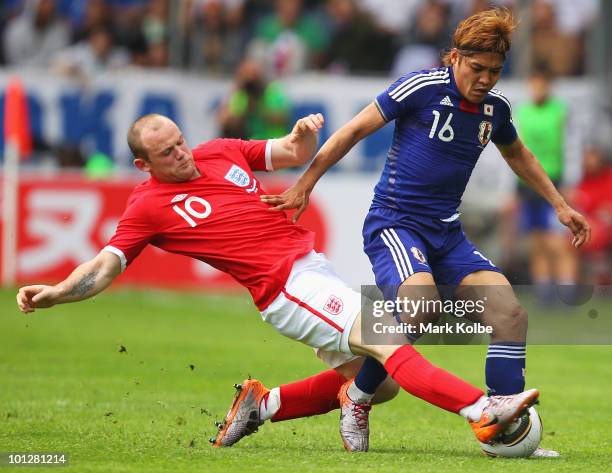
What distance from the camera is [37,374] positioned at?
34.4 feet

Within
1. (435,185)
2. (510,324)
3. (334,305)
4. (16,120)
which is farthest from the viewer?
(16,120)

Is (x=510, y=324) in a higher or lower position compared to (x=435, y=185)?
lower

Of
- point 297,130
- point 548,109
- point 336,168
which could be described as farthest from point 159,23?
point 297,130

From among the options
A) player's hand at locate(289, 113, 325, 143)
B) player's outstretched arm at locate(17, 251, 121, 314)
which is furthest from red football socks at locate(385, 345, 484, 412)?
player's outstretched arm at locate(17, 251, 121, 314)

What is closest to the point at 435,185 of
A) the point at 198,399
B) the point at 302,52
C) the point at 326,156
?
the point at 326,156

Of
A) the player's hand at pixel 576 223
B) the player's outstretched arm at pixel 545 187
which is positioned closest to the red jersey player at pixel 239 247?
the player's outstretched arm at pixel 545 187

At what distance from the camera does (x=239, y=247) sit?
7.23 m

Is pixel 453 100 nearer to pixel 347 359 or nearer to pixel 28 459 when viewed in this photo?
pixel 347 359

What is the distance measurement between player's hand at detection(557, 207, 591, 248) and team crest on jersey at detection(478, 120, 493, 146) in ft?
2.29

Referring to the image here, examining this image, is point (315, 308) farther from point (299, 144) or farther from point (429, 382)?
point (299, 144)

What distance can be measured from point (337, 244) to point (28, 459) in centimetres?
1052

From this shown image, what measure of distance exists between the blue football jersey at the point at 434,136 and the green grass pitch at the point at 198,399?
1423 millimetres

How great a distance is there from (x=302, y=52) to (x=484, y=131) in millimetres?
12129

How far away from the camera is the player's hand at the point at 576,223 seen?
25.7ft
